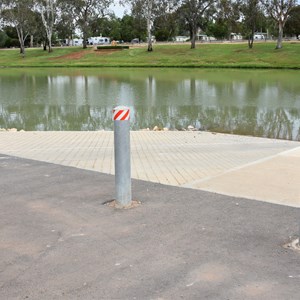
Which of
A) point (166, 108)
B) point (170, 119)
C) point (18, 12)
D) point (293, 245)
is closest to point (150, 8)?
point (18, 12)

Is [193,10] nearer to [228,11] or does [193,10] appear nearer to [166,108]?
[228,11]

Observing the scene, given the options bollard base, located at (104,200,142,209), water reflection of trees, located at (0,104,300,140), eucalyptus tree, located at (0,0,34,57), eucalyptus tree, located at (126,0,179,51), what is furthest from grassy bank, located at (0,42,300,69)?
bollard base, located at (104,200,142,209)

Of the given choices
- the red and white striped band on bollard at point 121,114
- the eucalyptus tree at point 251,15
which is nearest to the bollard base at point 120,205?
the red and white striped band on bollard at point 121,114

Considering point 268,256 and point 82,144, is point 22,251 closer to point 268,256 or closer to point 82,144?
point 268,256

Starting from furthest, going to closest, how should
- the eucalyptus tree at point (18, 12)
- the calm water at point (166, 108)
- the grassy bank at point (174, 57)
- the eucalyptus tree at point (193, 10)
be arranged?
the eucalyptus tree at point (18, 12) → the eucalyptus tree at point (193, 10) → the grassy bank at point (174, 57) → the calm water at point (166, 108)

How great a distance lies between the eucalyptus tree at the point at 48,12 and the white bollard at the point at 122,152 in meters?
73.2

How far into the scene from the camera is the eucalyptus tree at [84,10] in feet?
251

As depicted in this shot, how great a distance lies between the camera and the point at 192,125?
15977 mm

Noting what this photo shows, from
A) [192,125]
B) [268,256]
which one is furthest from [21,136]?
[268,256]

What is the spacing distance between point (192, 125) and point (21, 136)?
601cm

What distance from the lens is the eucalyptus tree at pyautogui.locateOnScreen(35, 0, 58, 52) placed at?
7531cm

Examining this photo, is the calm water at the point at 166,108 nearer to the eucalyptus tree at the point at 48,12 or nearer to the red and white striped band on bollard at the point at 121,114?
the red and white striped band on bollard at the point at 121,114

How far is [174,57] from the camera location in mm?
61719

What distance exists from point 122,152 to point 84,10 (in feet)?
251
